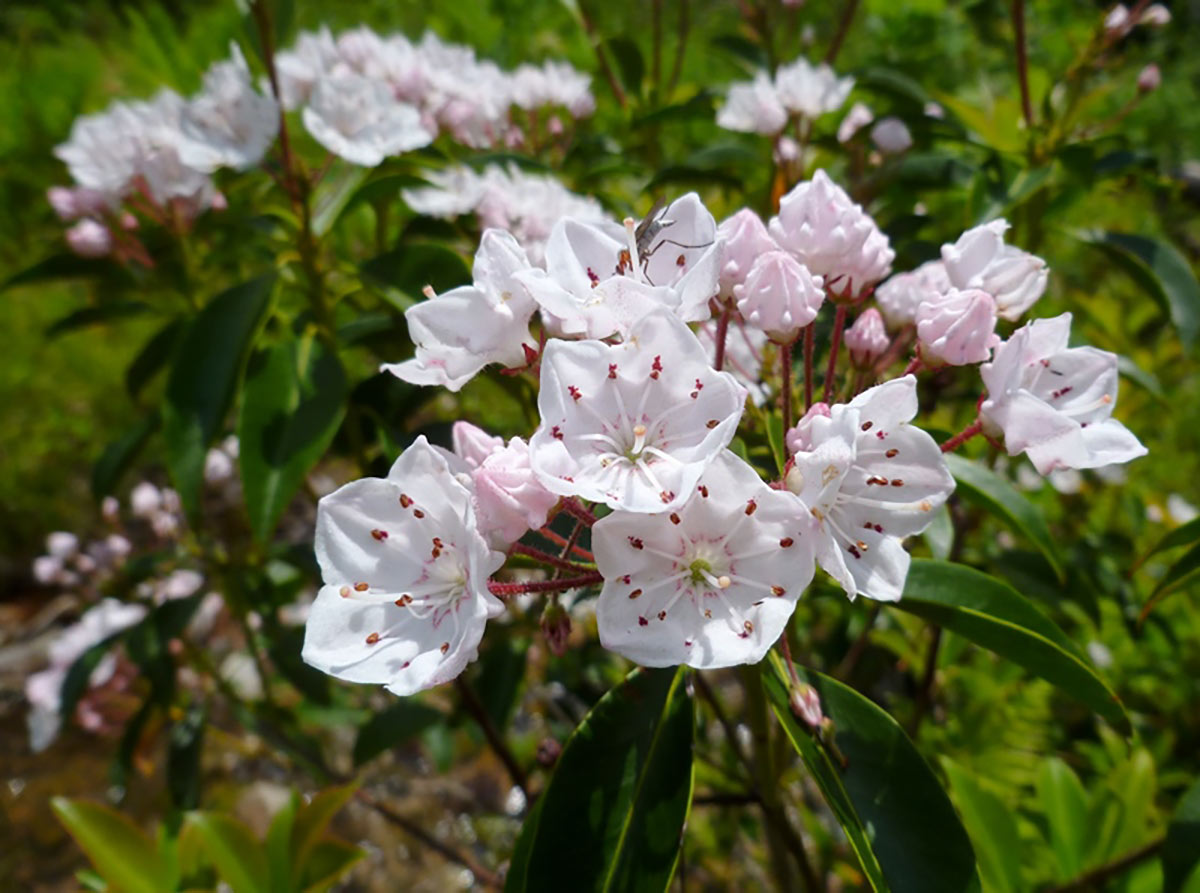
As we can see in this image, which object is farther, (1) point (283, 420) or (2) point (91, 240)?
(2) point (91, 240)

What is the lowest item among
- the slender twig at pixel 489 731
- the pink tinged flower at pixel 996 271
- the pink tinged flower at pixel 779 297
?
the slender twig at pixel 489 731

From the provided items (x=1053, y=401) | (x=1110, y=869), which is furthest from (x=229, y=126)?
(x=1110, y=869)

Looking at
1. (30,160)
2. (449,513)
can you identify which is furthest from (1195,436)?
(30,160)

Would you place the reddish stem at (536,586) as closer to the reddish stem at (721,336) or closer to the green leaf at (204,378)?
the reddish stem at (721,336)

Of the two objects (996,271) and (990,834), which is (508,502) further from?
(990,834)

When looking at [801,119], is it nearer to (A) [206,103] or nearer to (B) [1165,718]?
(A) [206,103]

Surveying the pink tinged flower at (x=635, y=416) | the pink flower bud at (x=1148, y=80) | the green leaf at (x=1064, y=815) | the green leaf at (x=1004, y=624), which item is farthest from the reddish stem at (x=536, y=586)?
the pink flower bud at (x=1148, y=80)
